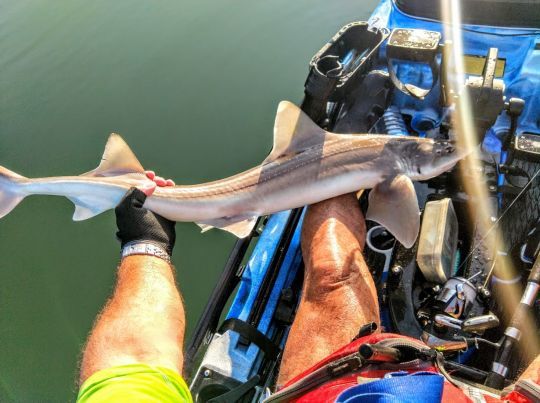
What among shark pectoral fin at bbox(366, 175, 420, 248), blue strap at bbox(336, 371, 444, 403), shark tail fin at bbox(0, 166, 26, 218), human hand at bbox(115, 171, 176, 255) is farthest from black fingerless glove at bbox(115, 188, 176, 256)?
blue strap at bbox(336, 371, 444, 403)

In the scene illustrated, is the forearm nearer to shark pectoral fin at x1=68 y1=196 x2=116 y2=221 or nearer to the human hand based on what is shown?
the human hand

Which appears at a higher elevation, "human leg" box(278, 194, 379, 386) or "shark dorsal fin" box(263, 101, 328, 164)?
"shark dorsal fin" box(263, 101, 328, 164)

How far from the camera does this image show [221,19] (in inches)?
349

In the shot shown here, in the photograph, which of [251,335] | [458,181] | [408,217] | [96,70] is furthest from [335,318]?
[96,70]

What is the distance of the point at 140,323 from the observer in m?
2.38

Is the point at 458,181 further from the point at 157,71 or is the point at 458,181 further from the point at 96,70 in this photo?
the point at 96,70

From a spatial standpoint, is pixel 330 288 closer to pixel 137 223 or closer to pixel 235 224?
pixel 235 224

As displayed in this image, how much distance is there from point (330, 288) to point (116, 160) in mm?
1766

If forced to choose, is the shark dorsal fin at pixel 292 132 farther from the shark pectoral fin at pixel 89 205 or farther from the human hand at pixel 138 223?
the shark pectoral fin at pixel 89 205

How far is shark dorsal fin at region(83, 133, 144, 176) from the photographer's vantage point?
3326 millimetres

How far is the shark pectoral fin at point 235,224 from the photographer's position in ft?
10.6

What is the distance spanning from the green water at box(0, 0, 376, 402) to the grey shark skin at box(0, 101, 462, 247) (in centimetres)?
152

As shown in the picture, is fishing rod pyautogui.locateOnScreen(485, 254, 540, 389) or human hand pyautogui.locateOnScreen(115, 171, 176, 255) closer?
fishing rod pyautogui.locateOnScreen(485, 254, 540, 389)

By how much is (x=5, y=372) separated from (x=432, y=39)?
4602mm
